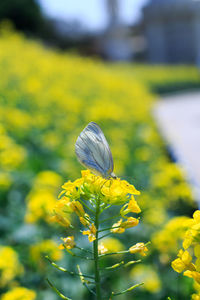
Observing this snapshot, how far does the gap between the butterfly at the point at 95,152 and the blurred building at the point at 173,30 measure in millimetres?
27703

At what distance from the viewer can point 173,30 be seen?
27531 mm

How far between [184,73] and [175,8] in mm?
9784

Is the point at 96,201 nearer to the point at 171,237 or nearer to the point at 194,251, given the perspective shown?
the point at 194,251

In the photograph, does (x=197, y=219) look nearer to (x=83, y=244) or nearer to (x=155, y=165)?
(x=83, y=244)

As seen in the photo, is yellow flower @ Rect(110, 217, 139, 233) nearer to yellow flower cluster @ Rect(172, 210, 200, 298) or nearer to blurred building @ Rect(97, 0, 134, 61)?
yellow flower cluster @ Rect(172, 210, 200, 298)

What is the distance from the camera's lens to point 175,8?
26.9m

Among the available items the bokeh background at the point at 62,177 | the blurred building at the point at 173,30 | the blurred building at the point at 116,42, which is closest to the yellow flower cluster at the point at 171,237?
the bokeh background at the point at 62,177

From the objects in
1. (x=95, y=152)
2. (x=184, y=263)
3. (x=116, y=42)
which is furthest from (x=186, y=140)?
(x=116, y=42)

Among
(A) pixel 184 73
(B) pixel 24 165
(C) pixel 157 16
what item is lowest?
(A) pixel 184 73

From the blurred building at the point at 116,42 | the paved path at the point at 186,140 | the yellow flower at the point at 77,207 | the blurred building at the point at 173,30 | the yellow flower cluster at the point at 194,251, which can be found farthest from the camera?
the blurred building at the point at 116,42

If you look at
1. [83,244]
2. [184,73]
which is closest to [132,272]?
[83,244]

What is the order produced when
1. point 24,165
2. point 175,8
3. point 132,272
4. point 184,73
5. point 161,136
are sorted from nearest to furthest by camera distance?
point 132,272 < point 24,165 < point 161,136 < point 184,73 < point 175,8

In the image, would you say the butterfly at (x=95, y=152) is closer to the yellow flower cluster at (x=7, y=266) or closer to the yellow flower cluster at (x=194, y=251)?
the yellow flower cluster at (x=194, y=251)

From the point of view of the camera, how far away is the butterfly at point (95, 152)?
0.74 metres
